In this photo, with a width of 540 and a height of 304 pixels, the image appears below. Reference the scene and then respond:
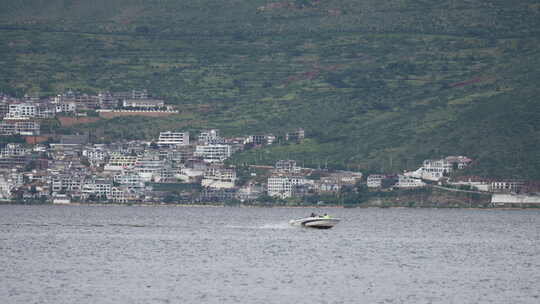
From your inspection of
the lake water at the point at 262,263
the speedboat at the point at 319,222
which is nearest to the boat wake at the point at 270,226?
the lake water at the point at 262,263

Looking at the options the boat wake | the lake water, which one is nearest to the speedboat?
the lake water

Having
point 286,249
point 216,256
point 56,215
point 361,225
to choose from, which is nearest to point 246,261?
point 216,256

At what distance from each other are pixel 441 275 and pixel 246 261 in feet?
51.7

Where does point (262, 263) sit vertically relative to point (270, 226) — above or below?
below

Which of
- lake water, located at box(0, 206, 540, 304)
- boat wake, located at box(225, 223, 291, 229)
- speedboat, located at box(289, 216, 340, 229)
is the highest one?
speedboat, located at box(289, 216, 340, 229)

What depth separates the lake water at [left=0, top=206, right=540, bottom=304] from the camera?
75000 mm

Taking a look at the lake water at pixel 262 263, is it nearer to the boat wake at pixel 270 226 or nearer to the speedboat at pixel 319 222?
the boat wake at pixel 270 226

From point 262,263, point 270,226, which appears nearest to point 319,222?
point 270,226

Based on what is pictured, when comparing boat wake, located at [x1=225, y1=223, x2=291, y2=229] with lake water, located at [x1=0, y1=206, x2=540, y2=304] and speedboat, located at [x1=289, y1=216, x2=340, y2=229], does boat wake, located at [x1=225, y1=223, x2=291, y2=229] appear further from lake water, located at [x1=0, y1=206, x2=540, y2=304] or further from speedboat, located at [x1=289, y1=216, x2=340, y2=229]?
speedboat, located at [x1=289, y1=216, x2=340, y2=229]

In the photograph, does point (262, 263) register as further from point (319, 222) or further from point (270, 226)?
point (270, 226)

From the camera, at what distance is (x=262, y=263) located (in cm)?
9406

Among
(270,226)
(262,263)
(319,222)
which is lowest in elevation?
(262,263)

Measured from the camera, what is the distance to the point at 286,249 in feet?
355

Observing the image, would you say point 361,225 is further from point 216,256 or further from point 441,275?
point 441,275
